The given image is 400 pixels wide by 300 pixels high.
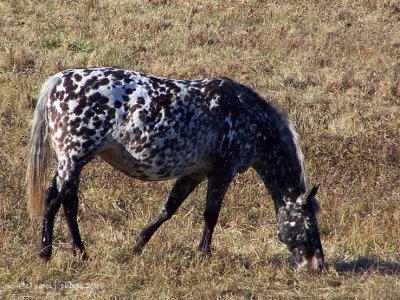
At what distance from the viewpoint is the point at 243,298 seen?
6258 mm

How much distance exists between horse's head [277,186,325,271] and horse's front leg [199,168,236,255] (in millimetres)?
663

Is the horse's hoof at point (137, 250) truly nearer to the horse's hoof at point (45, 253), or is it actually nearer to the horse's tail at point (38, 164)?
the horse's hoof at point (45, 253)

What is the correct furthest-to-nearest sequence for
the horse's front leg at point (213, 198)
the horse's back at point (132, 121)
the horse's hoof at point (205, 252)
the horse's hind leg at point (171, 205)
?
the horse's hind leg at point (171, 205)
the horse's front leg at point (213, 198)
the horse's hoof at point (205, 252)
the horse's back at point (132, 121)

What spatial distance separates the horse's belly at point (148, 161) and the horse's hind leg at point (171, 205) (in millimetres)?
464

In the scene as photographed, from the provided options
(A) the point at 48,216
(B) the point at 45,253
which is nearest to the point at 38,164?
(A) the point at 48,216

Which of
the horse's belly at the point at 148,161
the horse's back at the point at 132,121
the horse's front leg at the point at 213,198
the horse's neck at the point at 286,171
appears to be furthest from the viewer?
the horse's neck at the point at 286,171

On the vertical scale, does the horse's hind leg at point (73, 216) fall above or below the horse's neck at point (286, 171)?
below

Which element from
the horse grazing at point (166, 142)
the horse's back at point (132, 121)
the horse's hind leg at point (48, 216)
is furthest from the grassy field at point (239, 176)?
the horse's back at point (132, 121)

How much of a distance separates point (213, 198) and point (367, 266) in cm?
162

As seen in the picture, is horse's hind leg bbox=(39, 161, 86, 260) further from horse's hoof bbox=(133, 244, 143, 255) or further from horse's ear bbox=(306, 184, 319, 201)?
horse's ear bbox=(306, 184, 319, 201)

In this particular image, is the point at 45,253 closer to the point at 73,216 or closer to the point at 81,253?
the point at 81,253

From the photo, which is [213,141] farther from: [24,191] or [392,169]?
[392,169]

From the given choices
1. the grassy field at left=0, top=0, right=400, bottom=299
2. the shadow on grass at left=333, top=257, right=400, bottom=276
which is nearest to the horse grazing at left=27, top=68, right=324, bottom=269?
the shadow on grass at left=333, top=257, right=400, bottom=276

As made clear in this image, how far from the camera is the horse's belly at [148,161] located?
→ 671 centimetres
